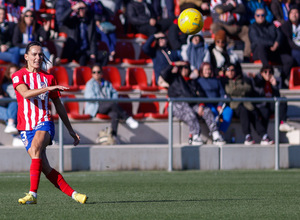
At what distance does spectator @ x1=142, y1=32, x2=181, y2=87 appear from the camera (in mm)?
14945

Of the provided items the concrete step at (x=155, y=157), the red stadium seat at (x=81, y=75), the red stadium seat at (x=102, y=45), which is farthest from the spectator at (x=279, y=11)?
the concrete step at (x=155, y=157)

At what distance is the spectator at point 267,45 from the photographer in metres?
16.0

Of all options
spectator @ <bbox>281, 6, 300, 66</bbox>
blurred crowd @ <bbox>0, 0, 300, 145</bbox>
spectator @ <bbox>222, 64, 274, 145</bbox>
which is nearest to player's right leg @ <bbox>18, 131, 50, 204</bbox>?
blurred crowd @ <bbox>0, 0, 300, 145</bbox>

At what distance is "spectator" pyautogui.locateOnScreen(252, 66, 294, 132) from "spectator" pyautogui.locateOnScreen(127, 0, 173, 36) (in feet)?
11.3

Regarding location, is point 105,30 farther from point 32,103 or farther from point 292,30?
point 32,103

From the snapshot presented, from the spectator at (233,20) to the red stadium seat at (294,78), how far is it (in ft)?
4.87

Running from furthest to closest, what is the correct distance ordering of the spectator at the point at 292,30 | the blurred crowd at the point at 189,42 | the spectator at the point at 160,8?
the spectator at the point at 160,8 < the spectator at the point at 292,30 < the blurred crowd at the point at 189,42

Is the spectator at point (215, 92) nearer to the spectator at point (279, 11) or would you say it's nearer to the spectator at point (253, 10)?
the spectator at point (253, 10)

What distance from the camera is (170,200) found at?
7.57 metres

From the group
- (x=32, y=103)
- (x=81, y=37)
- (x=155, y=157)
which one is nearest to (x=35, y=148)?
(x=32, y=103)

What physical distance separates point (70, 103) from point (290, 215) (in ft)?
23.9

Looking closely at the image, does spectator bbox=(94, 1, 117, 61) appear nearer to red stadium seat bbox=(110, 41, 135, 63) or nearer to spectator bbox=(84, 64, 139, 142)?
red stadium seat bbox=(110, 41, 135, 63)

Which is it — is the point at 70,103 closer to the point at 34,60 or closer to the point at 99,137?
the point at 99,137

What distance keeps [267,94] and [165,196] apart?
21.1 ft
